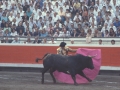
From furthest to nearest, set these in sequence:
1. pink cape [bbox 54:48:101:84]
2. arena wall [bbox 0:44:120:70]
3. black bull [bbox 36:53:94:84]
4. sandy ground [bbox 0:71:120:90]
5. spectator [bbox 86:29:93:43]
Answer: arena wall [bbox 0:44:120:70]
spectator [bbox 86:29:93:43]
pink cape [bbox 54:48:101:84]
black bull [bbox 36:53:94:84]
sandy ground [bbox 0:71:120:90]

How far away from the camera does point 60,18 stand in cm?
2106

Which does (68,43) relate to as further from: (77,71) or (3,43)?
(77,71)

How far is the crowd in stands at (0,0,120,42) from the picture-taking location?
19688mm

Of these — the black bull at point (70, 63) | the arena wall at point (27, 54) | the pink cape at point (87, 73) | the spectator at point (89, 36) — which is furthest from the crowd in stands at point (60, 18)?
the black bull at point (70, 63)

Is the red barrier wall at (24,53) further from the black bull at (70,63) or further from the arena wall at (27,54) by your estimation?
the black bull at (70,63)

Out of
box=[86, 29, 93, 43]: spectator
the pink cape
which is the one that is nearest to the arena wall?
box=[86, 29, 93, 43]: spectator

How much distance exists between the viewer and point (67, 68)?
14977mm

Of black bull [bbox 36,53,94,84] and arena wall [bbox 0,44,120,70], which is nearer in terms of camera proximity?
black bull [bbox 36,53,94,84]

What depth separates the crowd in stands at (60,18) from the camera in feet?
64.6

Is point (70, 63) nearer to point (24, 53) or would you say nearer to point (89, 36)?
point (89, 36)

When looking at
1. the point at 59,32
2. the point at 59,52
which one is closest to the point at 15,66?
the point at 59,32

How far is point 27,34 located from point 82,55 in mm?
6492

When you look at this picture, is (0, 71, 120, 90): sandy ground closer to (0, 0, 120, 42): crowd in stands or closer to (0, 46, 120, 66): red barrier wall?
(0, 46, 120, 66): red barrier wall

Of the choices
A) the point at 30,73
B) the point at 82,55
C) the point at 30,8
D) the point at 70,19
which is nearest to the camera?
the point at 82,55
